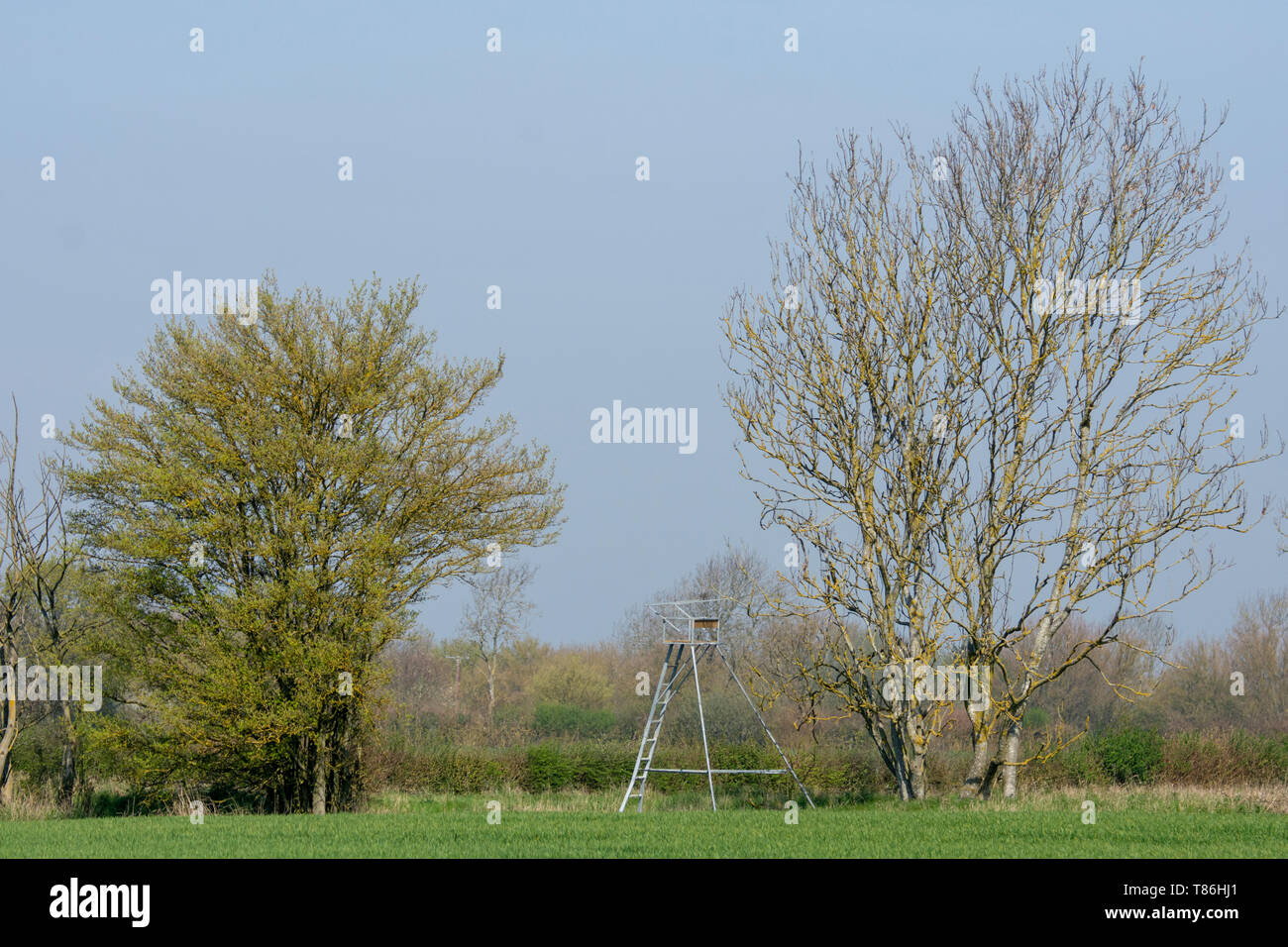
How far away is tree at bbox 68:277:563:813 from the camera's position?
21.8 metres

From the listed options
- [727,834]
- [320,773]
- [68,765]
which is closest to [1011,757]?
[727,834]

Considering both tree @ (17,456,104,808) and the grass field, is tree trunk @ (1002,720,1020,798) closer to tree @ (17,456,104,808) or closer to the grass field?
the grass field

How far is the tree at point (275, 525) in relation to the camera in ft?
71.6

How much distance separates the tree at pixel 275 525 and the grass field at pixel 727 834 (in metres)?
5.49

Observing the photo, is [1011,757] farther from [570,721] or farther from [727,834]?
[570,721]

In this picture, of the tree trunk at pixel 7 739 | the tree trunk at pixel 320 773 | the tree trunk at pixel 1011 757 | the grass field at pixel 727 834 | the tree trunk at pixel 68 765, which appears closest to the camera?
the grass field at pixel 727 834

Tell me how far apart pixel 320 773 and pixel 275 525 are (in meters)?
5.18

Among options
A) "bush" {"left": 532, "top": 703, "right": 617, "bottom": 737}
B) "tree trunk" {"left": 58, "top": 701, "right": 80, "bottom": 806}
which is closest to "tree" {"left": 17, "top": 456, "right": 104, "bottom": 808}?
"tree trunk" {"left": 58, "top": 701, "right": 80, "bottom": 806}

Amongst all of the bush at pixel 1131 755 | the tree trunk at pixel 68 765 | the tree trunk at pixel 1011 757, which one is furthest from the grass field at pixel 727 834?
the tree trunk at pixel 68 765

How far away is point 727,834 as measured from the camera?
12438 millimetres

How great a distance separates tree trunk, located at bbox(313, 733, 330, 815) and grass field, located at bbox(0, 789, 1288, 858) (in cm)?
614

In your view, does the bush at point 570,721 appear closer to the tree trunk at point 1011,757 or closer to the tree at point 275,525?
the tree at point 275,525

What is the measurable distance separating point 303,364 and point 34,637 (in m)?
9.41
